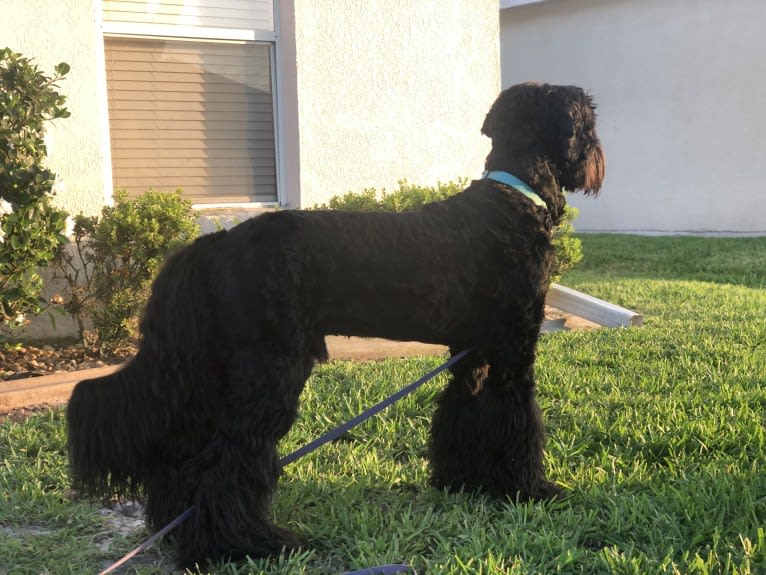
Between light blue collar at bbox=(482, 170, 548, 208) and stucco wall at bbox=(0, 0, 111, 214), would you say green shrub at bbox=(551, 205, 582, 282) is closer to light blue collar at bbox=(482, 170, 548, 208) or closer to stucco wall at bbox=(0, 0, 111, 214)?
stucco wall at bbox=(0, 0, 111, 214)

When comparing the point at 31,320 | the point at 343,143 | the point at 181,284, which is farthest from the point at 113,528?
the point at 343,143

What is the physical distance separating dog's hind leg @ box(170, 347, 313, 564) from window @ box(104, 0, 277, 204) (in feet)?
15.0

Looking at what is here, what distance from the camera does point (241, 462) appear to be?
9.27 feet

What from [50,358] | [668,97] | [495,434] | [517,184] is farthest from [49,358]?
[668,97]

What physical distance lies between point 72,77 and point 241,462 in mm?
4540

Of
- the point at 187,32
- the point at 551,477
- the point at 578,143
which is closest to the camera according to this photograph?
the point at 578,143

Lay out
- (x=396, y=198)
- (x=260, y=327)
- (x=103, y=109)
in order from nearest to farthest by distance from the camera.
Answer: (x=260, y=327) < (x=103, y=109) < (x=396, y=198)

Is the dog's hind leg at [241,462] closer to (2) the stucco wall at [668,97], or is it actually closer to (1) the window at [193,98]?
(1) the window at [193,98]

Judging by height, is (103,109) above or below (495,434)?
above

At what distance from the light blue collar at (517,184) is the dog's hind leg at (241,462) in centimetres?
121

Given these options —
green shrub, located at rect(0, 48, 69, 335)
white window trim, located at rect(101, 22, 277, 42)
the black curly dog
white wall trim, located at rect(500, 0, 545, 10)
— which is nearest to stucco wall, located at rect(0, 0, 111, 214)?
white window trim, located at rect(101, 22, 277, 42)

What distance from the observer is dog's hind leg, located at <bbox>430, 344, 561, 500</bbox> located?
11.1 ft

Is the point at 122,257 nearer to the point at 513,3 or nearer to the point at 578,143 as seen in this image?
the point at 578,143

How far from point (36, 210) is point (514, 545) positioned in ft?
13.2
